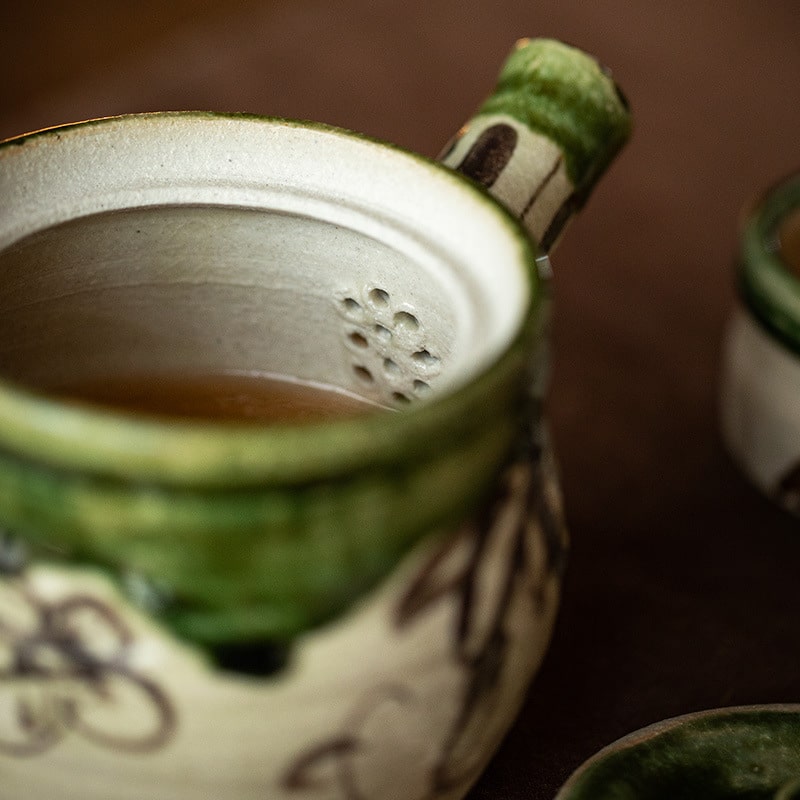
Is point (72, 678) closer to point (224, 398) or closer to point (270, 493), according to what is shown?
point (270, 493)

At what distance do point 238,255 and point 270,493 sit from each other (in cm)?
19

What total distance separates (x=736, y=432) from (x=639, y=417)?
0.19 ft

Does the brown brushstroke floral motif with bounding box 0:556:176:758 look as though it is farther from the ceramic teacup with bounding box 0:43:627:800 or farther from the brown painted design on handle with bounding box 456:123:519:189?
the brown painted design on handle with bounding box 456:123:519:189

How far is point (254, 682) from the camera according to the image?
1.04 ft

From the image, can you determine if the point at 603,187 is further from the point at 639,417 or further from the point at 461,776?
the point at 461,776

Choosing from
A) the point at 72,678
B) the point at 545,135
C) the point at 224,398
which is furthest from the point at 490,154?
the point at 72,678

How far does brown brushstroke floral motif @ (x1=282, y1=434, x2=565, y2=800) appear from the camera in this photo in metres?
0.33

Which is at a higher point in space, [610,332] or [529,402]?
[529,402]

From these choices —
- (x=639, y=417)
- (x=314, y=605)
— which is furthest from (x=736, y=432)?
(x=314, y=605)

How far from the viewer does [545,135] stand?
1.58 feet

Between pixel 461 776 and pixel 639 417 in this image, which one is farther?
pixel 639 417

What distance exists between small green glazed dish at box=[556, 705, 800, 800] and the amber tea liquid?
17 cm

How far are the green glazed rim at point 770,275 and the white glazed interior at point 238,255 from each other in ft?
0.69

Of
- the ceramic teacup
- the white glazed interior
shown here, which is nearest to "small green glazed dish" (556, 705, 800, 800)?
the ceramic teacup
